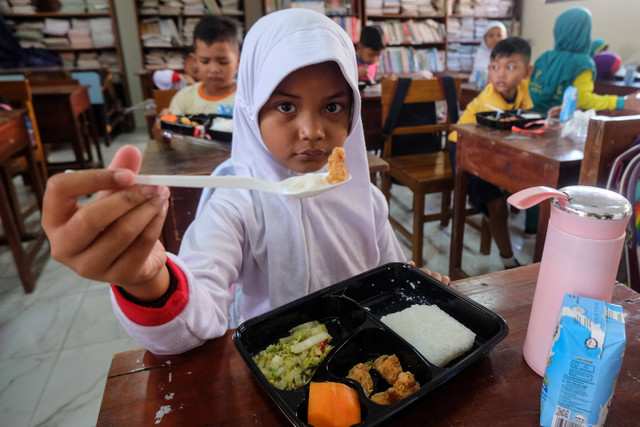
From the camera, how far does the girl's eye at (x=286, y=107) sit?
0.83 m

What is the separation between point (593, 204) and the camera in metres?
0.49

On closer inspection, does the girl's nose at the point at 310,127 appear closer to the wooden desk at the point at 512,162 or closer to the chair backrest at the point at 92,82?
the wooden desk at the point at 512,162

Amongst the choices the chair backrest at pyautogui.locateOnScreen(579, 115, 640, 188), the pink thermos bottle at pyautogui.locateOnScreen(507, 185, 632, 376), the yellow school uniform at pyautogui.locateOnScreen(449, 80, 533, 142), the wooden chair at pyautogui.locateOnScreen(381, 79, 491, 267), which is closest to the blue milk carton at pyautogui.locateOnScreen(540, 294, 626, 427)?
the pink thermos bottle at pyautogui.locateOnScreen(507, 185, 632, 376)

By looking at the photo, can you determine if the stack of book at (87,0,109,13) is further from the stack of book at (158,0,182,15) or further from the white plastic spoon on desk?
the white plastic spoon on desk

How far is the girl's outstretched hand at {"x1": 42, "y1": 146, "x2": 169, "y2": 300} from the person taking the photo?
0.44 metres

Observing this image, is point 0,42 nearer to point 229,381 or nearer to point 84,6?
point 84,6

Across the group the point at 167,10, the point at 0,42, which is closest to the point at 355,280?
the point at 167,10


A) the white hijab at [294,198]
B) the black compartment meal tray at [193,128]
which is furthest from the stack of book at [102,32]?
the white hijab at [294,198]

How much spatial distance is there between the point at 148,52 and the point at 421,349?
611 centimetres

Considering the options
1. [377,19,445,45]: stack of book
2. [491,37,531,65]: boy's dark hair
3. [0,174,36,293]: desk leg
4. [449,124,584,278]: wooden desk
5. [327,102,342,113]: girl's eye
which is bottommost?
[0,174,36,293]: desk leg

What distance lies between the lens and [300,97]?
0.82m

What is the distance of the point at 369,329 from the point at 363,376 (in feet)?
0.27

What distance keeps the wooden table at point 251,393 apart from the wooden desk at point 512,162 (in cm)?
93

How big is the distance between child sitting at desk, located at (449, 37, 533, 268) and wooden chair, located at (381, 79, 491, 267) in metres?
0.17
